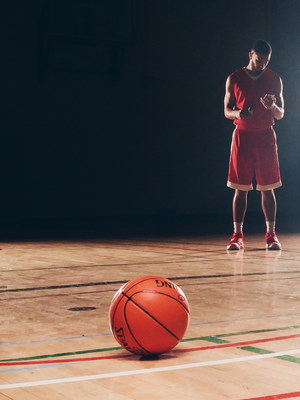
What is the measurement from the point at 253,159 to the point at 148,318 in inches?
185

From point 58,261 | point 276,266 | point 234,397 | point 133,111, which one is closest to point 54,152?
point 133,111

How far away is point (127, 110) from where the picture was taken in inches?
512

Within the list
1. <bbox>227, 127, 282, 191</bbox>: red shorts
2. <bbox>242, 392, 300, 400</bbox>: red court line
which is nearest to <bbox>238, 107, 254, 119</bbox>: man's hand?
<bbox>227, 127, 282, 191</bbox>: red shorts

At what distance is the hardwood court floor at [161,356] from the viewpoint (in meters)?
2.55

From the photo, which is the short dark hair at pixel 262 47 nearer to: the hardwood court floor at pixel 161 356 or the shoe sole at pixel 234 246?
the shoe sole at pixel 234 246

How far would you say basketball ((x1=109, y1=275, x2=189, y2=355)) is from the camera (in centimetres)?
292

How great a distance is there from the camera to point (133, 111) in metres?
13.1

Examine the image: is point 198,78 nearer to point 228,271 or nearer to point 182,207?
point 182,207

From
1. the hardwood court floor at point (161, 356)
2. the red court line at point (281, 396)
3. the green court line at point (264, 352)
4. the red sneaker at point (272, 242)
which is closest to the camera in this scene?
the red court line at point (281, 396)

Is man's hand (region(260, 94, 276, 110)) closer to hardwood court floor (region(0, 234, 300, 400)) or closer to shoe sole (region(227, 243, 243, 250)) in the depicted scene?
shoe sole (region(227, 243, 243, 250))

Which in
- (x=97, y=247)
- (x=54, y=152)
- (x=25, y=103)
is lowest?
(x=97, y=247)

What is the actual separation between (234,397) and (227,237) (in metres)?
6.89

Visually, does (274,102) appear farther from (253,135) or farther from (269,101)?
(253,135)

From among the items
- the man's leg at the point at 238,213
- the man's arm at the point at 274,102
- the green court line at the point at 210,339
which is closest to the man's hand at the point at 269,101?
the man's arm at the point at 274,102
